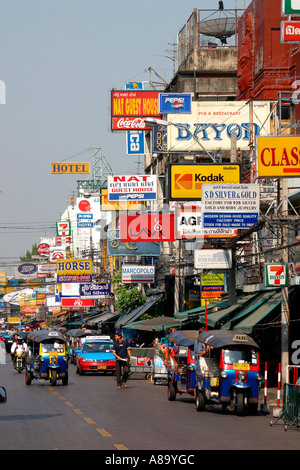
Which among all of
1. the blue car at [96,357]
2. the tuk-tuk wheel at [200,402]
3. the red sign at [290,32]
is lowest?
the blue car at [96,357]

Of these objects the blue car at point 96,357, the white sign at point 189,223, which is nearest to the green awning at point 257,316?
the white sign at point 189,223

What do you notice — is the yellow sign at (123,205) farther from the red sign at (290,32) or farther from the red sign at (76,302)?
the red sign at (290,32)

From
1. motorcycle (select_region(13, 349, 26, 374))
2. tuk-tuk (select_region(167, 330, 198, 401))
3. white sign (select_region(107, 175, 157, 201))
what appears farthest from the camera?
white sign (select_region(107, 175, 157, 201))

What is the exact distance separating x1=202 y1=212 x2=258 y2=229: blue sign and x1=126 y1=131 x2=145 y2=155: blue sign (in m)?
33.9

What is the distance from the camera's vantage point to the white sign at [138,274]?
55.6 meters

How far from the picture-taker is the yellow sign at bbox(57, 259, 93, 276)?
78.8 metres

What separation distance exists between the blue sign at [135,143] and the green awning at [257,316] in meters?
33.1

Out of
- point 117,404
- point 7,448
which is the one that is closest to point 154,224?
point 117,404

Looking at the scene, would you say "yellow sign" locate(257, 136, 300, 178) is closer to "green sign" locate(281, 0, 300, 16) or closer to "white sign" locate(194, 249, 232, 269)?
"green sign" locate(281, 0, 300, 16)

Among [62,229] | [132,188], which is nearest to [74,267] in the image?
[132,188]

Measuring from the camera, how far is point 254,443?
15.7 meters

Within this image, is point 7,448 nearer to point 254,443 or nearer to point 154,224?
point 254,443

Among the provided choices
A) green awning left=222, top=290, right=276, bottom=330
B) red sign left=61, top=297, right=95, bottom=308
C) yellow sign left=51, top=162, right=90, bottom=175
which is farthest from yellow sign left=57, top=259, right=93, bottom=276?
green awning left=222, top=290, right=276, bottom=330

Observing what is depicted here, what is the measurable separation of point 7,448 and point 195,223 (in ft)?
79.3
